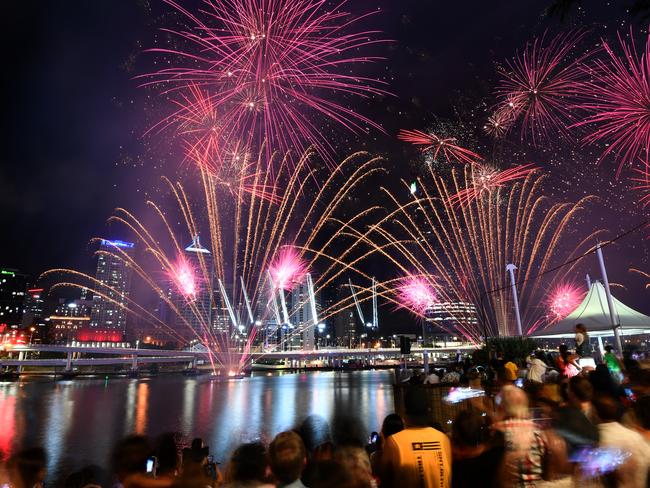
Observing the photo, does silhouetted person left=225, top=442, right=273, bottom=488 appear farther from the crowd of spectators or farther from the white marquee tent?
the white marquee tent

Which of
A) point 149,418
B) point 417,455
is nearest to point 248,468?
point 417,455

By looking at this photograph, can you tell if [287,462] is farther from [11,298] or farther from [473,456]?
[11,298]

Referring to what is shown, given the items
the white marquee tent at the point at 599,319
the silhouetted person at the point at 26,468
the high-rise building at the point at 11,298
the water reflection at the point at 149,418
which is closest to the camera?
the silhouetted person at the point at 26,468

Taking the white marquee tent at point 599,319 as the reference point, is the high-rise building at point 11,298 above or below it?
above

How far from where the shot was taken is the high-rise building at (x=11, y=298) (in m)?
190

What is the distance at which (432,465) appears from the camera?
→ 4355 mm

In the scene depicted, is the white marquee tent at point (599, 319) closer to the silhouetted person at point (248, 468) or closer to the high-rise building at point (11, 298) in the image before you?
Result: the silhouetted person at point (248, 468)

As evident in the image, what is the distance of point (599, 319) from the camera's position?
1064 inches

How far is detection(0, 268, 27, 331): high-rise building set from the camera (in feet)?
624

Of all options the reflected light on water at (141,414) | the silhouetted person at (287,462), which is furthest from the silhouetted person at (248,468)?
the reflected light on water at (141,414)

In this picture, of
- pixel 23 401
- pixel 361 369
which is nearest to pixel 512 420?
pixel 23 401

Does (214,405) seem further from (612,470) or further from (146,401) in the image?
(612,470)

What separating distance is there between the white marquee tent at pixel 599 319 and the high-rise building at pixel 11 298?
216 metres

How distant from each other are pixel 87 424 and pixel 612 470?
39.6 meters
